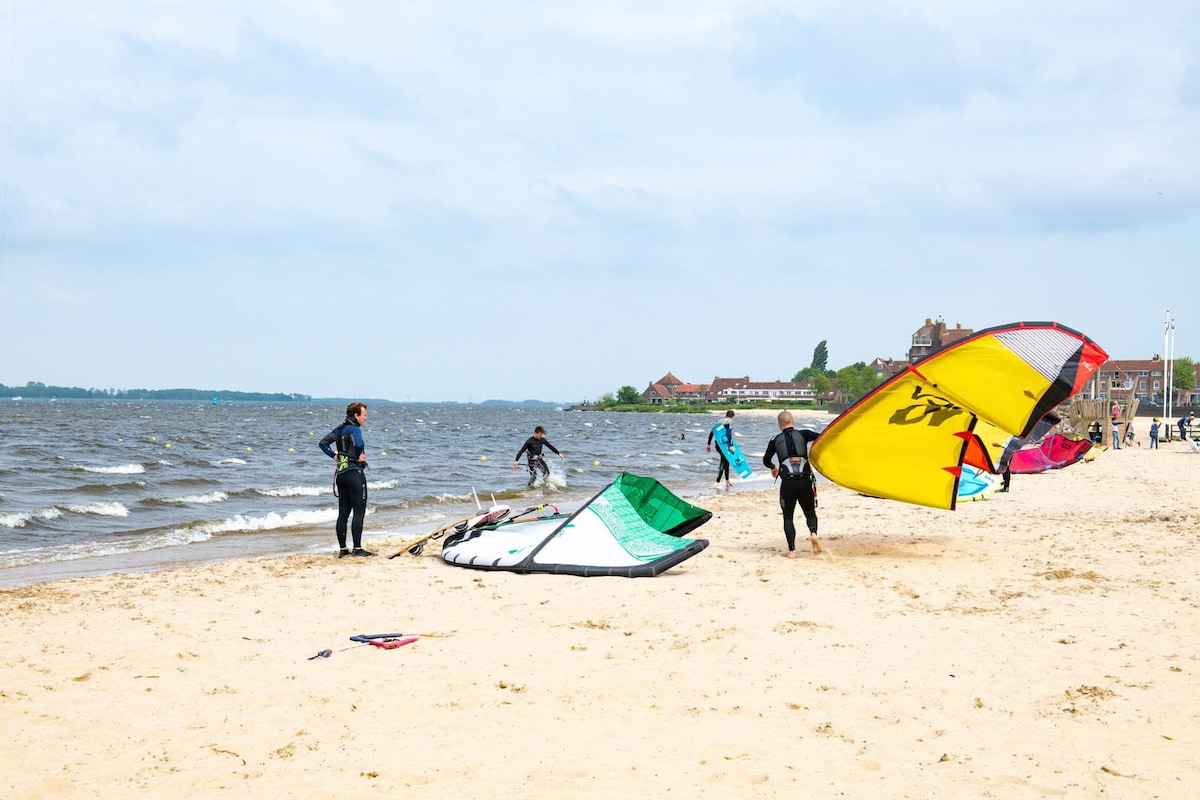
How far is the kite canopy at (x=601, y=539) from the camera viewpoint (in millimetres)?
8922

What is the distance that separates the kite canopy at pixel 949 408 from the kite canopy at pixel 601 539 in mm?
1832

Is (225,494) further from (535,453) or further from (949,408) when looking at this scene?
(949,408)

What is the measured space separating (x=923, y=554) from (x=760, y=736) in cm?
596

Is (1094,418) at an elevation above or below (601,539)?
above

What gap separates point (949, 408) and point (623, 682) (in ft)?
18.4

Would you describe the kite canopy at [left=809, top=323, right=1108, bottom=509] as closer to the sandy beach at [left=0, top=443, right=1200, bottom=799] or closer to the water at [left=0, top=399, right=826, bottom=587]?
the sandy beach at [left=0, top=443, right=1200, bottom=799]

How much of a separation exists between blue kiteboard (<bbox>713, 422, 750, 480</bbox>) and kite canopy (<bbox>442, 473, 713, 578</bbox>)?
874 centimetres

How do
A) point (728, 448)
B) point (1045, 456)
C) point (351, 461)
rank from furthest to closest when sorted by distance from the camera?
point (1045, 456), point (728, 448), point (351, 461)

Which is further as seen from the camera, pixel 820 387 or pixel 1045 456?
pixel 820 387

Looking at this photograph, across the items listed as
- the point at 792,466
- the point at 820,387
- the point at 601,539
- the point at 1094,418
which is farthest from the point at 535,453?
the point at 820,387

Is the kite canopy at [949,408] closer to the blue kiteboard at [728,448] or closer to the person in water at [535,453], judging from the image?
the person in water at [535,453]

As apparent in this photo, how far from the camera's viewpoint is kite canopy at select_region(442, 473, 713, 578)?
351 inches

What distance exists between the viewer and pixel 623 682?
18.7 feet

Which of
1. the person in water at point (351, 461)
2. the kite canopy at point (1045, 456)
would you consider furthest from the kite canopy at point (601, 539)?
the kite canopy at point (1045, 456)
